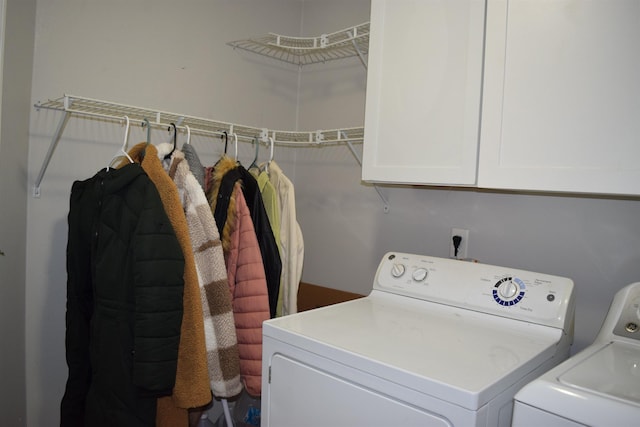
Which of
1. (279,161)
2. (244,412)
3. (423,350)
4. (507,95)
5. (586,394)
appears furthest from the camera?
(279,161)

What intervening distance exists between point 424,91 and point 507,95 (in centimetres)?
28

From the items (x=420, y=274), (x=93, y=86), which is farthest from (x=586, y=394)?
(x=93, y=86)

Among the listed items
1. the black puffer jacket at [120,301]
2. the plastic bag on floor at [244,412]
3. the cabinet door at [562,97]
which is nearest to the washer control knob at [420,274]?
the cabinet door at [562,97]

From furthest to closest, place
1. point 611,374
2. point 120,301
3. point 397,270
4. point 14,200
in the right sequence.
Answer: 1. point 397,270
2. point 14,200
3. point 120,301
4. point 611,374

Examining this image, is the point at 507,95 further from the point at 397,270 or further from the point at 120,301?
the point at 120,301

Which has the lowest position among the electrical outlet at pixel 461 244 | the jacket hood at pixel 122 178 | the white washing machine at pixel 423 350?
the white washing machine at pixel 423 350

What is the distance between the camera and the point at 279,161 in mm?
2396

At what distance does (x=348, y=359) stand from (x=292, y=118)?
1668 millimetres

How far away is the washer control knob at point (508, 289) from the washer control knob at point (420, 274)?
25cm

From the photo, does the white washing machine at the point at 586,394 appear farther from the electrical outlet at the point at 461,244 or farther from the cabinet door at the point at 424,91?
the electrical outlet at the point at 461,244

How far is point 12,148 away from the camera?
4.63 ft

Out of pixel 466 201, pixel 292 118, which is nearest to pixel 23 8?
pixel 292 118

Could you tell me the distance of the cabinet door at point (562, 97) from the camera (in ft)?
3.52

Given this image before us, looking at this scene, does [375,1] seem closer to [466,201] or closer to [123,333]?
[466,201]
